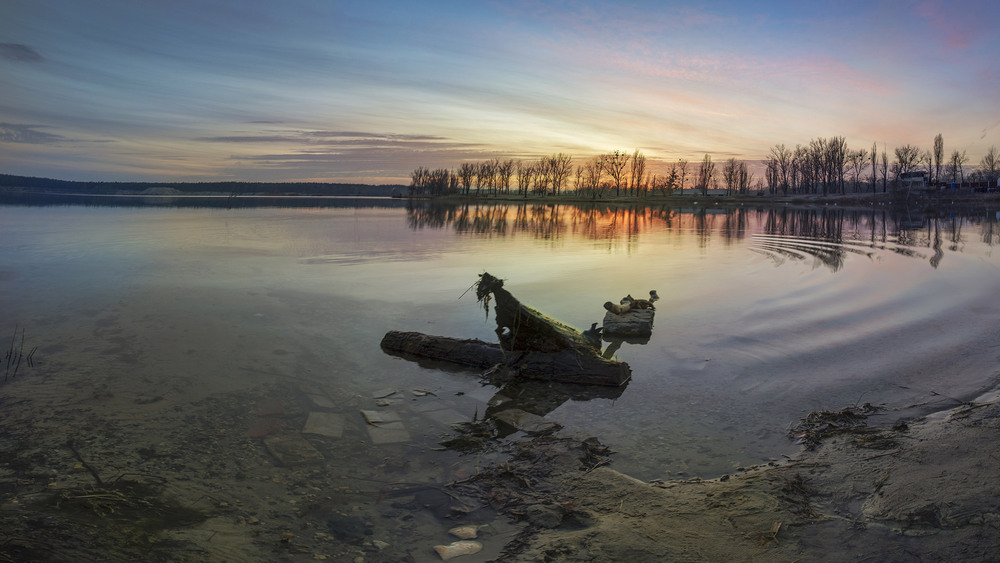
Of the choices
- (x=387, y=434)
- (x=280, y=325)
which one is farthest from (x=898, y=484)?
(x=280, y=325)

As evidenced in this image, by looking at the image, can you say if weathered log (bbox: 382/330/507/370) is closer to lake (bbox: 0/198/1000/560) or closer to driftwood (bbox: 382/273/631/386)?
driftwood (bbox: 382/273/631/386)

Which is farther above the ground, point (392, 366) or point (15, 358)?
point (15, 358)

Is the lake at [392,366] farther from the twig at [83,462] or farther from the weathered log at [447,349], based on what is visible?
the weathered log at [447,349]

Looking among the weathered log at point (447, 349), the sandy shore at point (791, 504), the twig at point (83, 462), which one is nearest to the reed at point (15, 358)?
the twig at point (83, 462)

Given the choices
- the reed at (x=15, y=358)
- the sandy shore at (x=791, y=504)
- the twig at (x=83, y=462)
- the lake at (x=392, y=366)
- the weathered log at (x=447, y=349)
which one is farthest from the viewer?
the weathered log at (x=447, y=349)

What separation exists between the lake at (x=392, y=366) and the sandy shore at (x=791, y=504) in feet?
1.76

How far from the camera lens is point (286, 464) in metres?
6.80

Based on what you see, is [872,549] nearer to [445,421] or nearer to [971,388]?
[445,421]

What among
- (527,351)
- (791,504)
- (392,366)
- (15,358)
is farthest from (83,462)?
(791,504)

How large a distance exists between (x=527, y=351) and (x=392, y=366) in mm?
2662

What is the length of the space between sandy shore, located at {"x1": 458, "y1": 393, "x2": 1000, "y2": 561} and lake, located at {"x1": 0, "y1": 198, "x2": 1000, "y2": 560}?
1.76 feet

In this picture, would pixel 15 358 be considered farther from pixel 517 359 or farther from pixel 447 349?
pixel 517 359

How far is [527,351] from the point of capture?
1052 centimetres

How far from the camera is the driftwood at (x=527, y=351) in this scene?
391 inches
